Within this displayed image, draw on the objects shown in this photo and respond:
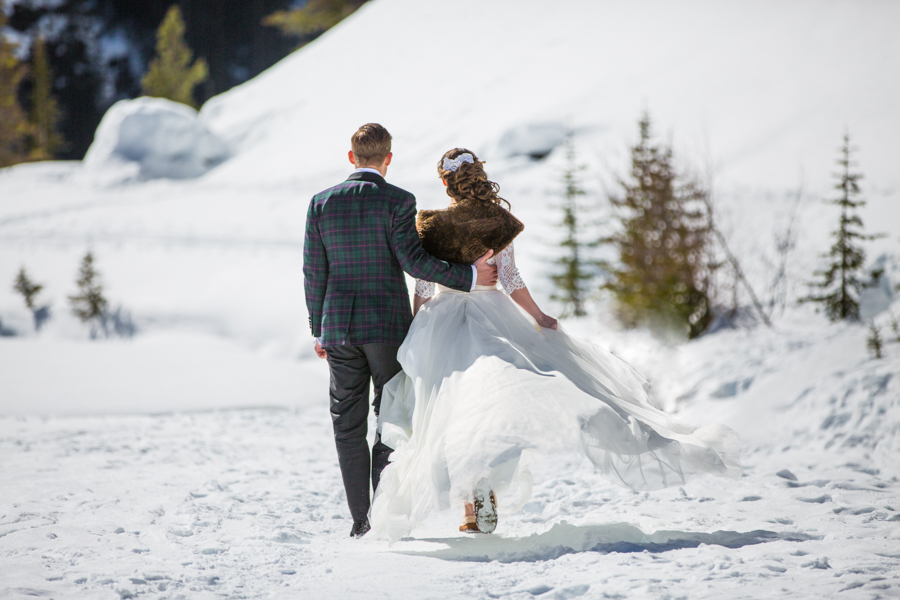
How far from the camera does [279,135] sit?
784 inches

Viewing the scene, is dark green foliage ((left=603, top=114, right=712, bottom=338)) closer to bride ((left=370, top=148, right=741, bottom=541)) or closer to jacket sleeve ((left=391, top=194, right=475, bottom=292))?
bride ((left=370, top=148, right=741, bottom=541))

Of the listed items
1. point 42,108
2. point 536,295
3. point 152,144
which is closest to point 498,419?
point 536,295

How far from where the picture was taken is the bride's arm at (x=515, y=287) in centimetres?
329

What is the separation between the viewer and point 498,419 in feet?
9.32

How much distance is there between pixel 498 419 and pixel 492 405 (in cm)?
7

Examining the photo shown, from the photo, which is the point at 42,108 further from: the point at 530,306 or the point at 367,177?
the point at 530,306

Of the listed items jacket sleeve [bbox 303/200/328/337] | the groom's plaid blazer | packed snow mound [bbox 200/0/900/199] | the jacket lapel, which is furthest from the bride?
packed snow mound [bbox 200/0/900/199]

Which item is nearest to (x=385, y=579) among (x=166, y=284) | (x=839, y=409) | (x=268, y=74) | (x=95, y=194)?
(x=839, y=409)

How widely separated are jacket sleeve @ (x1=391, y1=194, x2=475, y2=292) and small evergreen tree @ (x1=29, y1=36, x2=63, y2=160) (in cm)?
3016

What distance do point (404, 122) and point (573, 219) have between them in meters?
8.71

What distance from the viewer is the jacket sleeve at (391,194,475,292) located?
312 cm

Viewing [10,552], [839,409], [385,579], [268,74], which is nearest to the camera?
[385,579]

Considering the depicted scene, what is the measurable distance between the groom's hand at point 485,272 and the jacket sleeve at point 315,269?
25.9 inches

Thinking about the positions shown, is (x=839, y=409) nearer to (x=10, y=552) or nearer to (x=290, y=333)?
(x=10, y=552)
